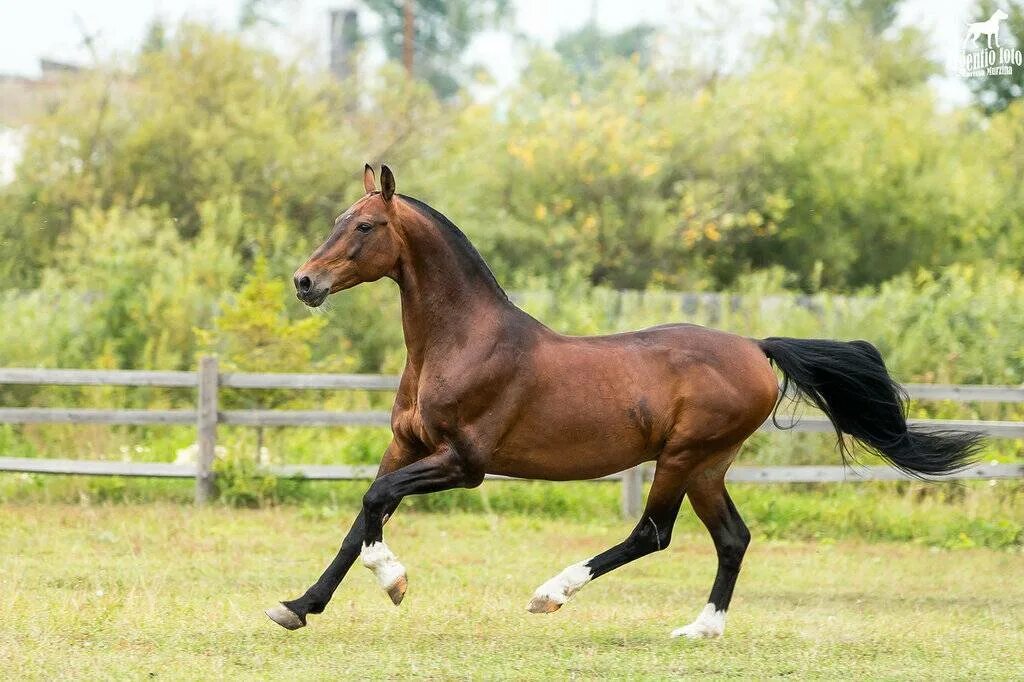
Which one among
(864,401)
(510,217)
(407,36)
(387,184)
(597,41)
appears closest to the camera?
(387,184)

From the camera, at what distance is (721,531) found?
21.6ft

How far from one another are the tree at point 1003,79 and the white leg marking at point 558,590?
2148cm

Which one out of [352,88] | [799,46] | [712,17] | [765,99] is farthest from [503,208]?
[799,46]

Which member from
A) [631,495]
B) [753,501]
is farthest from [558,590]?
[753,501]

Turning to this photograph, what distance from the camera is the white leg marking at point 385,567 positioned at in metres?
5.75

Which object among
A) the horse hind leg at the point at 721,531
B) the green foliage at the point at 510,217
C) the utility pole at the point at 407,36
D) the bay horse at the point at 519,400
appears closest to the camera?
the bay horse at the point at 519,400

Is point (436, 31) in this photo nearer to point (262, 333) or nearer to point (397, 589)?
point (262, 333)

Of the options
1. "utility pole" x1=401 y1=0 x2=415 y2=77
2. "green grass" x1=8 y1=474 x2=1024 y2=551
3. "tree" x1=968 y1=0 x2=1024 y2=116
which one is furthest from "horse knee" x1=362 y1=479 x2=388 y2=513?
"utility pole" x1=401 y1=0 x2=415 y2=77

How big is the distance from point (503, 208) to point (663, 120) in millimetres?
3411

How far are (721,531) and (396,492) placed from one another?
1.77 m

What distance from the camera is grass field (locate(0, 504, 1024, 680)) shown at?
5.51m

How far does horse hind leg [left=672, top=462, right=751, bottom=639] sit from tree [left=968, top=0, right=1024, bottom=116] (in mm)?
20594

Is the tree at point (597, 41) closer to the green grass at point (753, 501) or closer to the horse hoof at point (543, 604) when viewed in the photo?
the green grass at point (753, 501)

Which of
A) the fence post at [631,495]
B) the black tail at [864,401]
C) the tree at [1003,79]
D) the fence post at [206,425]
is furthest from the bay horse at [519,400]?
the tree at [1003,79]
